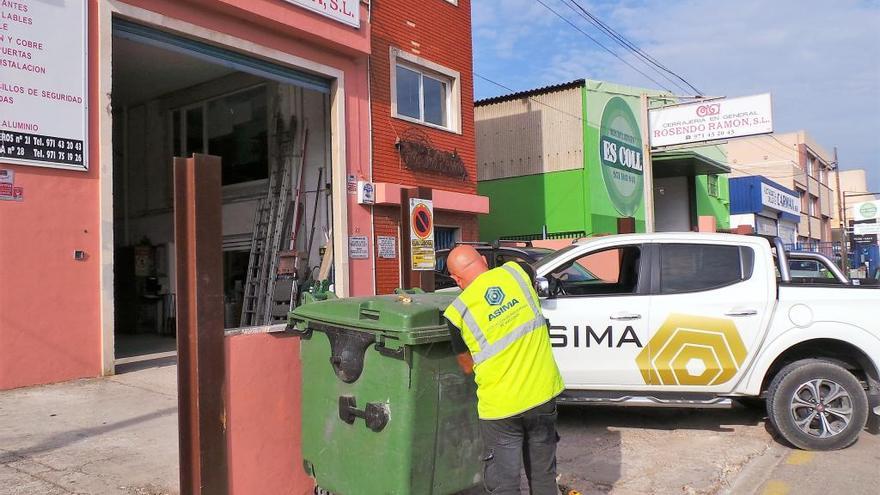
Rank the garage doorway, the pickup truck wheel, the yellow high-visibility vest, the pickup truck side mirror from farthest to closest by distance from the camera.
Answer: the garage doorway → the pickup truck side mirror → the pickup truck wheel → the yellow high-visibility vest

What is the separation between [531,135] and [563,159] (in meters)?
1.52

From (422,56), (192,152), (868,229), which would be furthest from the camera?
(868,229)

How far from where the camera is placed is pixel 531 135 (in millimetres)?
21562

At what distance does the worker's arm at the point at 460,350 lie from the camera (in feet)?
10.5

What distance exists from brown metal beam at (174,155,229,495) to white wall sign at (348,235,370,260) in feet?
26.8

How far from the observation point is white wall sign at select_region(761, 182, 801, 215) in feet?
113

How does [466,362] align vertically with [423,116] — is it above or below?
below

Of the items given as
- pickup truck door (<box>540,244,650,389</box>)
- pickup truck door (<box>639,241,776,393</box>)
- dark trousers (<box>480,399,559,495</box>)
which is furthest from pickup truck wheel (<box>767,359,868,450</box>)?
dark trousers (<box>480,399,559,495</box>)

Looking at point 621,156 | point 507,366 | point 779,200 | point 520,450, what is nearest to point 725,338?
point 520,450

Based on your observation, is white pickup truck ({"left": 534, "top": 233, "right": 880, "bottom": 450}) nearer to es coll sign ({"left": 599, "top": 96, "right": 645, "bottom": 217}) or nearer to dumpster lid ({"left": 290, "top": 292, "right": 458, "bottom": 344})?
dumpster lid ({"left": 290, "top": 292, "right": 458, "bottom": 344})

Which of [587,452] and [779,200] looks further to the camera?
[779,200]

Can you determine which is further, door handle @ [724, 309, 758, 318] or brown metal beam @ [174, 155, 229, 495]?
door handle @ [724, 309, 758, 318]

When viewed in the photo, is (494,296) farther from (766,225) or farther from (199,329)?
(766,225)

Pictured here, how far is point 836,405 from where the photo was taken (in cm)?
550
